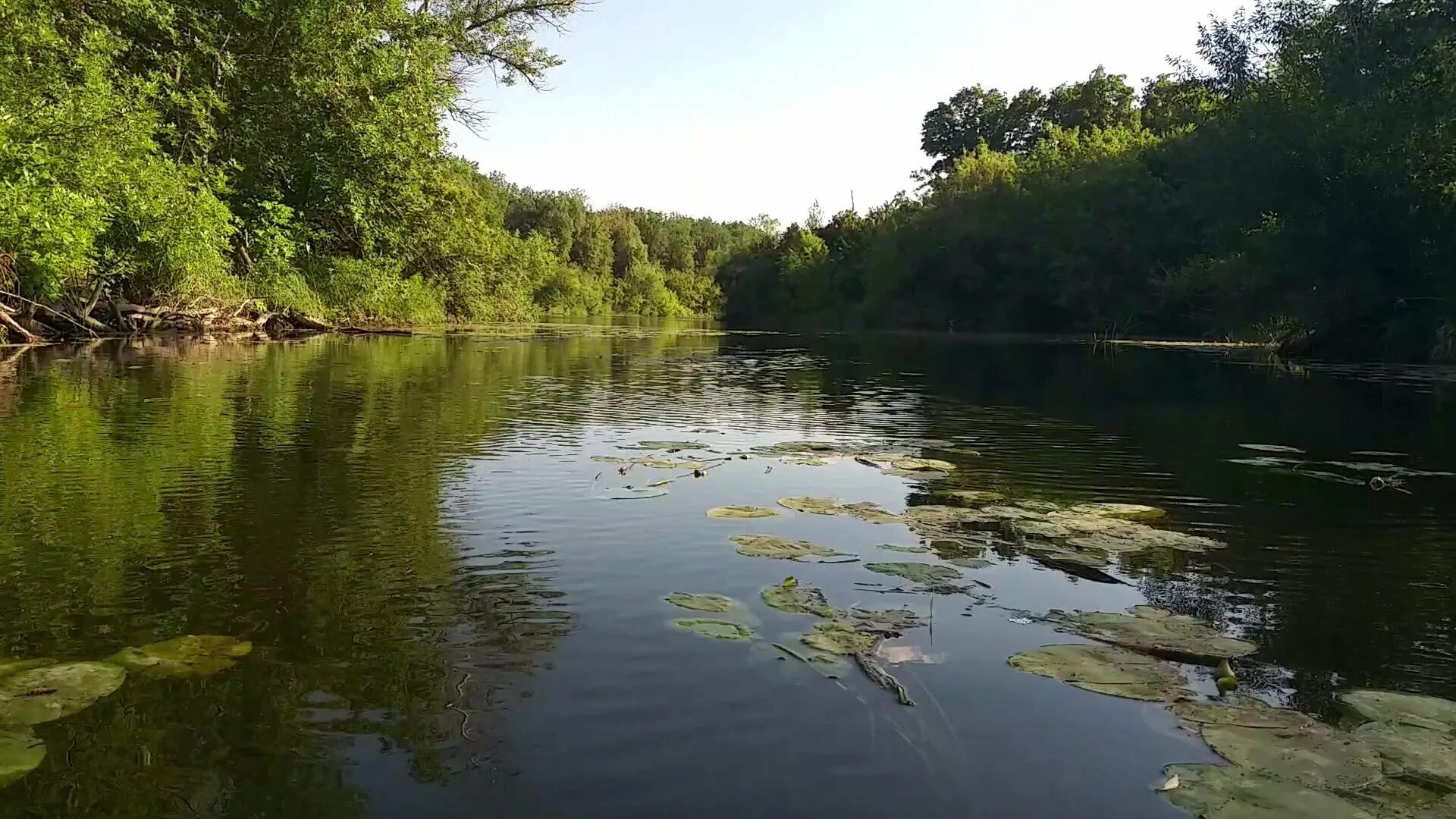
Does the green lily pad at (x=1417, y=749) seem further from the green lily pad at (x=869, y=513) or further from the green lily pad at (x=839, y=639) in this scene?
the green lily pad at (x=869, y=513)

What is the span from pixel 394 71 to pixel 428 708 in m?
34.8

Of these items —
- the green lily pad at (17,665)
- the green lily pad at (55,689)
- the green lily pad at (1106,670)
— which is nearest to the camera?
the green lily pad at (55,689)

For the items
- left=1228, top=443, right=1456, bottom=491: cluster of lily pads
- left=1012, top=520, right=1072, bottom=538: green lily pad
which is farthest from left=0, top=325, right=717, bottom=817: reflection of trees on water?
left=1228, top=443, right=1456, bottom=491: cluster of lily pads

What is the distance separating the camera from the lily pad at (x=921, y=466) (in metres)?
11.1

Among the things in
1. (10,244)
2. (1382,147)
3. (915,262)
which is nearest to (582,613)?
(10,244)

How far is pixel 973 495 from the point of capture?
31.8 ft

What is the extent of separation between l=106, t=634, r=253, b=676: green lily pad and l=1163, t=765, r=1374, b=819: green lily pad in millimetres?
4224

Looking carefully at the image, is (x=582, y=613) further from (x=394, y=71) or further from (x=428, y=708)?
(x=394, y=71)

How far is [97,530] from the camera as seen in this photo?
278 inches

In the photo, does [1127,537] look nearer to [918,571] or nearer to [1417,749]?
[918,571]

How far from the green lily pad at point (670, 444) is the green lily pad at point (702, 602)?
609cm

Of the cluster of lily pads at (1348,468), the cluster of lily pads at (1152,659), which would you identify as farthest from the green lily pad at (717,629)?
the cluster of lily pads at (1348,468)

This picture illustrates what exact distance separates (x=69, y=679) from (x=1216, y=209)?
42.8 meters

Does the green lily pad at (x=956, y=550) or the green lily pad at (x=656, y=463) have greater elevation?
the green lily pad at (x=656, y=463)
